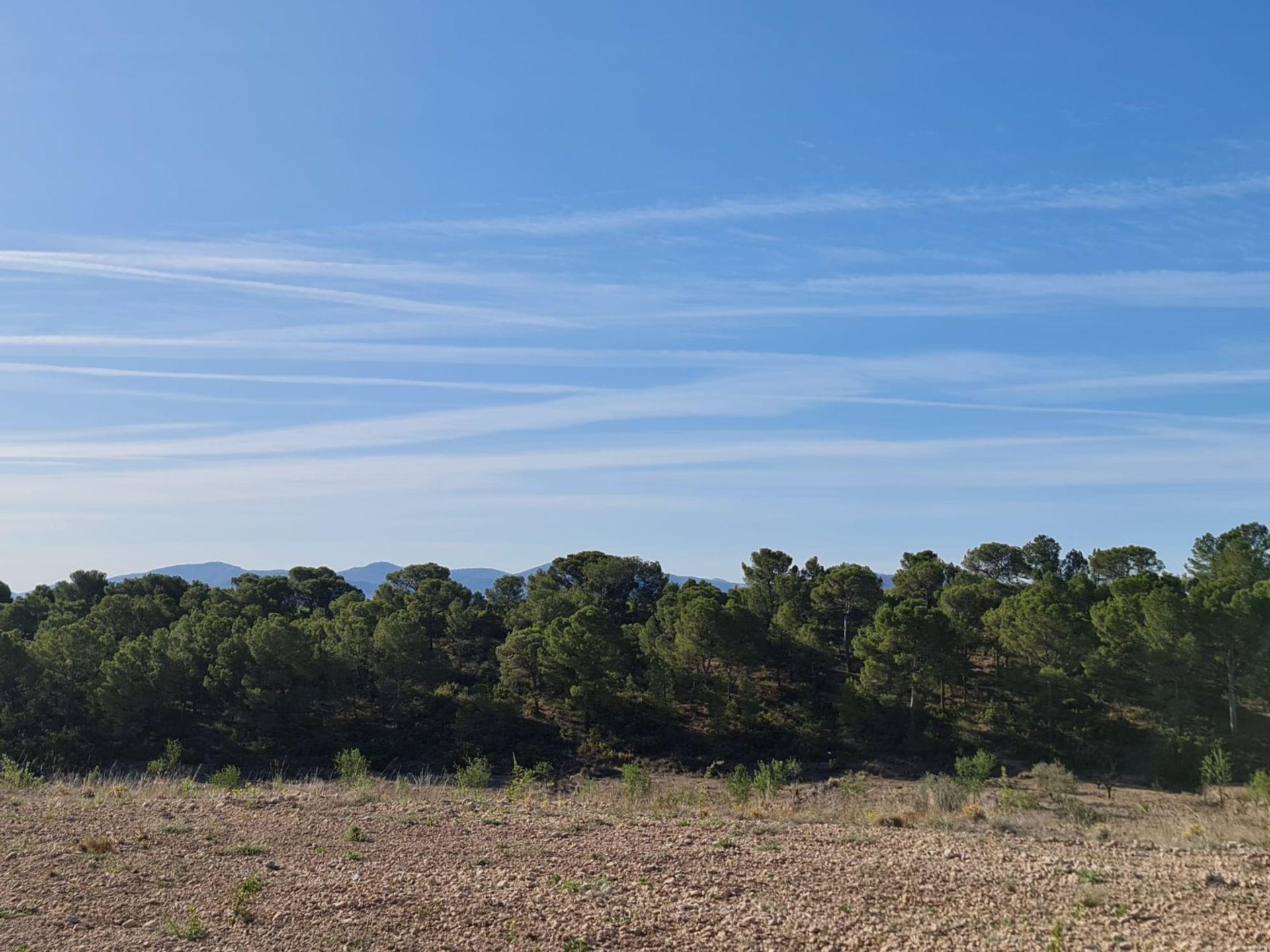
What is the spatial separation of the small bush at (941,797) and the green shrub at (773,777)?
9.65 ft

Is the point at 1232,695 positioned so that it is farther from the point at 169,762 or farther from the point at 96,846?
the point at 169,762

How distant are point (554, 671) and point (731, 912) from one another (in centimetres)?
3272

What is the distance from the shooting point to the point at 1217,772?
24.1 meters

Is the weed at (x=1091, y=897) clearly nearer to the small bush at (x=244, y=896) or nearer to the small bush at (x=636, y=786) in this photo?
the small bush at (x=244, y=896)

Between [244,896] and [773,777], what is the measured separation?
16.5m

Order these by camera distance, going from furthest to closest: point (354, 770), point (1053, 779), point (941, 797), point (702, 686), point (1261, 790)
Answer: point (702, 686) → point (1053, 779) → point (354, 770) → point (1261, 790) → point (941, 797)

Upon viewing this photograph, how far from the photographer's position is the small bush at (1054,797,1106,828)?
1316 cm

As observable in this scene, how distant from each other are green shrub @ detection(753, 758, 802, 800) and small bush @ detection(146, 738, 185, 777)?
15471mm

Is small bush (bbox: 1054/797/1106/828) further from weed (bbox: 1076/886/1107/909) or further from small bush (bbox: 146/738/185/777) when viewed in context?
small bush (bbox: 146/738/185/777)

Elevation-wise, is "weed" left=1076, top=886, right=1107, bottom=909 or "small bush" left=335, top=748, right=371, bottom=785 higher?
"weed" left=1076, top=886, right=1107, bottom=909

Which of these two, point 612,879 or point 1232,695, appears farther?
point 1232,695

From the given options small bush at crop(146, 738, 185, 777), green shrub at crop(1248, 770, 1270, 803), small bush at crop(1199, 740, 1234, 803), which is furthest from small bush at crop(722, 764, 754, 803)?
small bush at crop(146, 738, 185, 777)

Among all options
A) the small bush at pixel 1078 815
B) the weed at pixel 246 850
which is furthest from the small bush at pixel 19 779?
the small bush at pixel 1078 815

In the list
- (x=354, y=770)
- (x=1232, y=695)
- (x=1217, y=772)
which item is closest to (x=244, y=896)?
(x=354, y=770)
